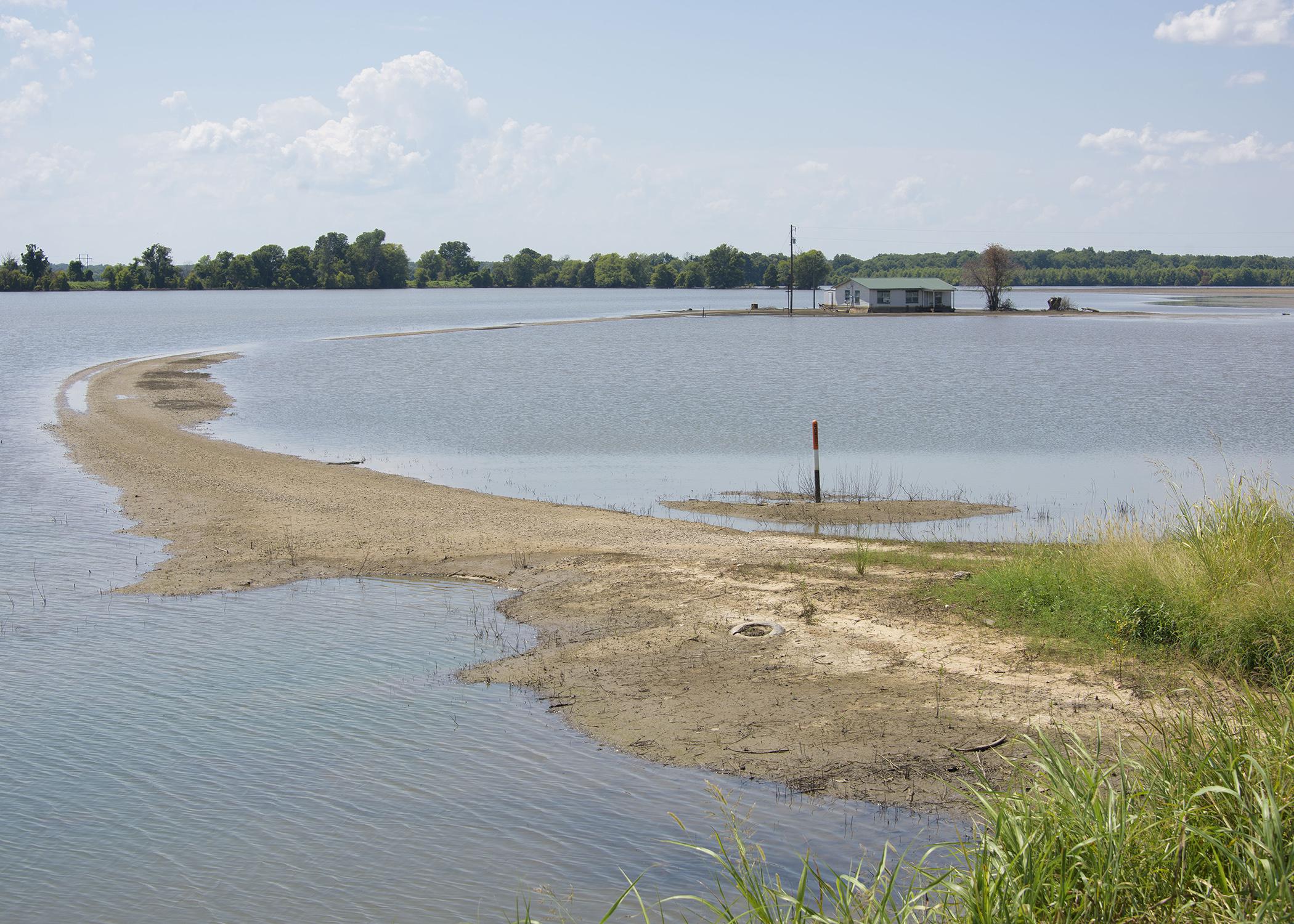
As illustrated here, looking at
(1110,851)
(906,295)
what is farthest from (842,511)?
(906,295)

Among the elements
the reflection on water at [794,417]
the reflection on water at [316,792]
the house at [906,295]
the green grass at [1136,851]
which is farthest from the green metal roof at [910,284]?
the green grass at [1136,851]

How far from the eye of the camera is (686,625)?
13922mm

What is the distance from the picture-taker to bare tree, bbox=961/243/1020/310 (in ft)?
394

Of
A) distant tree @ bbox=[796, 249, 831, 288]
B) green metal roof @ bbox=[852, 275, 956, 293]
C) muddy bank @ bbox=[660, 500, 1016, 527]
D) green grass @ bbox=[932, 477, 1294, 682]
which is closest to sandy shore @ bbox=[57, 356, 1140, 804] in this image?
green grass @ bbox=[932, 477, 1294, 682]

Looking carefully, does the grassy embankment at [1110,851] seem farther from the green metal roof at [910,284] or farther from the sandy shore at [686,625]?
the green metal roof at [910,284]

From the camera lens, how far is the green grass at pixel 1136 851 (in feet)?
17.7

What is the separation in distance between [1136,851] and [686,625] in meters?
8.32

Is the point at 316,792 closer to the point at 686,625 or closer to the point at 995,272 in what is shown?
the point at 686,625

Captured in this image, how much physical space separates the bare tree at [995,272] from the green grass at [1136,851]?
119127mm

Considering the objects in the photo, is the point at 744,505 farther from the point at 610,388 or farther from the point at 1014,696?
the point at 610,388

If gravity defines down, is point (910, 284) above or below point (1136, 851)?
above

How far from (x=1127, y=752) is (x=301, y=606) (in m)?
11.1

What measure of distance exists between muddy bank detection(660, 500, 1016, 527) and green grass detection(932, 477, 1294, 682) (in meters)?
6.87

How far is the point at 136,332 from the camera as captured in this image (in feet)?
311
